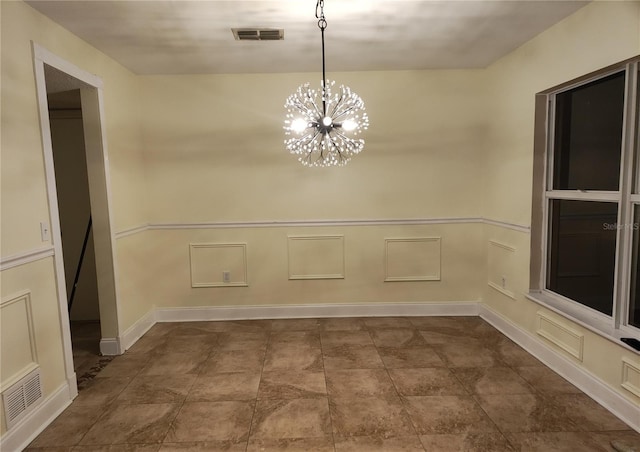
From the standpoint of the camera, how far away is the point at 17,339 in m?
2.26

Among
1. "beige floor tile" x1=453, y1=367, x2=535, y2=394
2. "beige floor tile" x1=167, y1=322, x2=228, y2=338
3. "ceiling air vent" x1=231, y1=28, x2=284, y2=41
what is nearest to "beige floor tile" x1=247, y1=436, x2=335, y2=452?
"beige floor tile" x1=453, y1=367, x2=535, y2=394

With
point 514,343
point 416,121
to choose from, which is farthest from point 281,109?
point 514,343

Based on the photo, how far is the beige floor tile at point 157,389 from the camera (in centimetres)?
275

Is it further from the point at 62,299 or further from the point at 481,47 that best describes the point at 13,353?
the point at 481,47

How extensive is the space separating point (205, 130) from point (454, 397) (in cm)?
351

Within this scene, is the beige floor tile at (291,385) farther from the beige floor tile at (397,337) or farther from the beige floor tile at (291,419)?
the beige floor tile at (397,337)

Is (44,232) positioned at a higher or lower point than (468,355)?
higher

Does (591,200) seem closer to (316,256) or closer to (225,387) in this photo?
(316,256)

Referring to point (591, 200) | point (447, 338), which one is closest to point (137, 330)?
point (447, 338)

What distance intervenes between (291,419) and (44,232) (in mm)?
2077

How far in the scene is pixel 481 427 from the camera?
236cm

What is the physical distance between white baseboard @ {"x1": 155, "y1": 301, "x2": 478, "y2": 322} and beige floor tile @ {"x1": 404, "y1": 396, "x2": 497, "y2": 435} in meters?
1.69

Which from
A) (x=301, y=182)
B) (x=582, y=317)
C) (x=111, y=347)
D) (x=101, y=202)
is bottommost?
(x=111, y=347)

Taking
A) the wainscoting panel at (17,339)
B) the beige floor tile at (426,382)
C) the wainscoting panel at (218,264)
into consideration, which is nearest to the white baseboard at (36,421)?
the wainscoting panel at (17,339)
